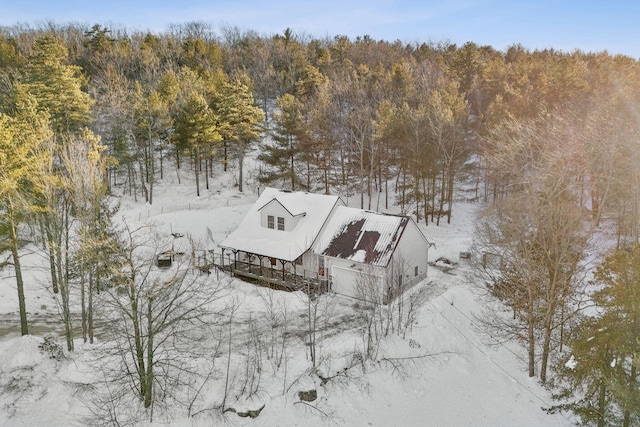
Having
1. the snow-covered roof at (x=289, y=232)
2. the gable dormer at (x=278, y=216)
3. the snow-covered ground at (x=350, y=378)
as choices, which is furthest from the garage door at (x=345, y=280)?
the gable dormer at (x=278, y=216)

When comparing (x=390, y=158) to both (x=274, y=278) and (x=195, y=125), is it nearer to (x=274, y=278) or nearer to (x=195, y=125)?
(x=195, y=125)

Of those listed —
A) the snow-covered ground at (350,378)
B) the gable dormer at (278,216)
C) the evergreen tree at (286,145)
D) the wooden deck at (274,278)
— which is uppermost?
the evergreen tree at (286,145)

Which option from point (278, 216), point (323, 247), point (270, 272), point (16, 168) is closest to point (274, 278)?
point (270, 272)

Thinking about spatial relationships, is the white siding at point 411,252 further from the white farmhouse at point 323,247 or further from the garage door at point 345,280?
the garage door at point 345,280

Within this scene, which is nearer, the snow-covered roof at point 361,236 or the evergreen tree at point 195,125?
the snow-covered roof at point 361,236

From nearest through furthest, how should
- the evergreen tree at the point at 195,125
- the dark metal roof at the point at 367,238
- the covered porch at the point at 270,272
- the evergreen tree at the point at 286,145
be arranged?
1. the dark metal roof at the point at 367,238
2. the covered porch at the point at 270,272
3. the evergreen tree at the point at 195,125
4. the evergreen tree at the point at 286,145

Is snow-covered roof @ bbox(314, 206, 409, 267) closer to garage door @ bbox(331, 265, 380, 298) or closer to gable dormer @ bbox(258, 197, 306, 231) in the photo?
garage door @ bbox(331, 265, 380, 298)

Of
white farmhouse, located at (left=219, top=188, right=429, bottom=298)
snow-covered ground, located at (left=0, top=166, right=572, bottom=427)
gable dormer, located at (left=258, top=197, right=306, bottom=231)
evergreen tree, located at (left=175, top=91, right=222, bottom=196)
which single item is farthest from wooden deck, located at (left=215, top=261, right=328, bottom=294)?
evergreen tree, located at (left=175, top=91, right=222, bottom=196)

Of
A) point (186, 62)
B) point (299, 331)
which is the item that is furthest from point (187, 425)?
point (186, 62)
